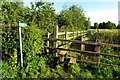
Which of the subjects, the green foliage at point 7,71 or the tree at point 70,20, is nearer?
the green foliage at point 7,71

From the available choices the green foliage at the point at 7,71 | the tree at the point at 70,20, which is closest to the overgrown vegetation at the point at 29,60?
the green foliage at the point at 7,71

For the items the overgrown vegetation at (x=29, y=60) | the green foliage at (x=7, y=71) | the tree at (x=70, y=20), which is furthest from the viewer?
the tree at (x=70, y=20)

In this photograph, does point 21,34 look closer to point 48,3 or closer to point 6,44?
point 6,44

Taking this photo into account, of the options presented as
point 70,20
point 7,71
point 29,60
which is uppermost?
point 70,20

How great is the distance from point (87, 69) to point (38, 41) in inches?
80.1

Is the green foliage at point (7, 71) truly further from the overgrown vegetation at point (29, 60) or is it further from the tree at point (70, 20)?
the tree at point (70, 20)

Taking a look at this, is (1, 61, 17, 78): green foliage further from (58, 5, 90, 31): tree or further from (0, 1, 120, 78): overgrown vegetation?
(58, 5, 90, 31): tree

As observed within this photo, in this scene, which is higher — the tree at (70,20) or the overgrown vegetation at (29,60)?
the tree at (70,20)

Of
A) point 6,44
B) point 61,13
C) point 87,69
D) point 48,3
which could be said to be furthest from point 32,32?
point 61,13

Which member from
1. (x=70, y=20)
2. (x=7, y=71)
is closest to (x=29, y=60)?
(x=7, y=71)

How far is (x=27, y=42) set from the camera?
24.4ft

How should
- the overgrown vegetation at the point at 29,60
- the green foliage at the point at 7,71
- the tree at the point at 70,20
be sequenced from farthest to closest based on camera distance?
the tree at the point at 70,20
the overgrown vegetation at the point at 29,60
the green foliage at the point at 7,71

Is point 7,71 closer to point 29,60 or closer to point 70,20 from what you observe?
point 29,60

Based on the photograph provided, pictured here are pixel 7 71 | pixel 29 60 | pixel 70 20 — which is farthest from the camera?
pixel 70 20
